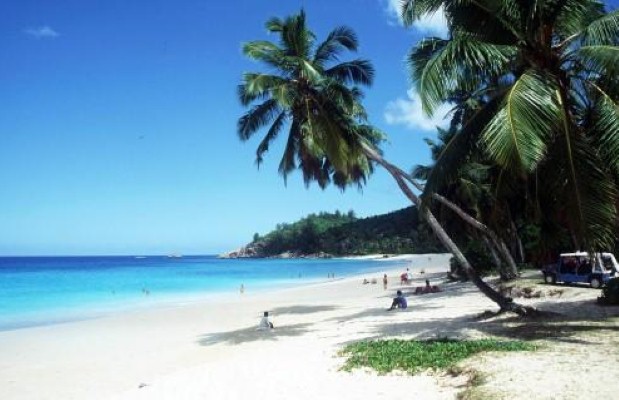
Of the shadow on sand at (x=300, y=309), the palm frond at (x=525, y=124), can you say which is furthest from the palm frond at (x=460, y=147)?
the shadow on sand at (x=300, y=309)

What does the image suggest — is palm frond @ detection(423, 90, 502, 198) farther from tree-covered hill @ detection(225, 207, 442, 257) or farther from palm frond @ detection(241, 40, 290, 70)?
tree-covered hill @ detection(225, 207, 442, 257)

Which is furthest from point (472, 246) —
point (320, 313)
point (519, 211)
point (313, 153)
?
point (313, 153)

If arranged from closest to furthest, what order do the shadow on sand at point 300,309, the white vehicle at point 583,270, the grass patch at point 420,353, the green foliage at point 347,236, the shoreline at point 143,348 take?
the grass patch at point 420,353 → the shoreline at point 143,348 → the white vehicle at point 583,270 → the shadow on sand at point 300,309 → the green foliage at point 347,236

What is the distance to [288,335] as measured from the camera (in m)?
15.1

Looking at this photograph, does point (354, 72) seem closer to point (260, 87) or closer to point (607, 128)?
point (260, 87)

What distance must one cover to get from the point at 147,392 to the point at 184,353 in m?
4.81

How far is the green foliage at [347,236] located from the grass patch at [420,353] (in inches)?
3645

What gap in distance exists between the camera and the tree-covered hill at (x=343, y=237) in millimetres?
119625

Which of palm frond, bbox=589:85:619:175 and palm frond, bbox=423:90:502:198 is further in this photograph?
palm frond, bbox=423:90:502:198

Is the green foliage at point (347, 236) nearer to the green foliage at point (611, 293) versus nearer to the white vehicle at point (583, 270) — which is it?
the white vehicle at point (583, 270)

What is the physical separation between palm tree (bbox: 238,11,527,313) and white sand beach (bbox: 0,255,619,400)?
342 centimetres

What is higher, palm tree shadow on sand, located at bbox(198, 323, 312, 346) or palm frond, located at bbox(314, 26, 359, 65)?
palm frond, located at bbox(314, 26, 359, 65)

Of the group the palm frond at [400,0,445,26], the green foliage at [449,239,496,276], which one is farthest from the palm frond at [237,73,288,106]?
the green foliage at [449,239,496,276]

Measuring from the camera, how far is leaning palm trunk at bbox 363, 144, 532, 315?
12.4m
